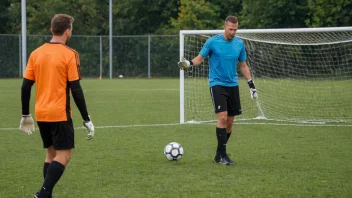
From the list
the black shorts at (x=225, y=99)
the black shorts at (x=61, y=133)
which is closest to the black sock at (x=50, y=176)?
the black shorts at (x=61, y=133)

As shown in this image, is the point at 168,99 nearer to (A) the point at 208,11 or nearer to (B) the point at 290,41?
(B) the point at 290,41

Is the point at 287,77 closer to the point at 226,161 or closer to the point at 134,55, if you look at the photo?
the point at 226,161

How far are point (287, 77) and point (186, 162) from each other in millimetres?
11414

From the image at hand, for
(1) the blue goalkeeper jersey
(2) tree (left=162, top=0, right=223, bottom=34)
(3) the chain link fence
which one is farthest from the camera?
(2) tree (left=162, top=0, right=223, bottom=34)

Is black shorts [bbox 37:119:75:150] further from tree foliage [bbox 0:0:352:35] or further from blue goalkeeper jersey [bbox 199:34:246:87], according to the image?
tree foliage [bbox 0:0:352:35]

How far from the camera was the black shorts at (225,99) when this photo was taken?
8.11m

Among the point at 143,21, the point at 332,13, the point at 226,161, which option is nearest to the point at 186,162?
the point at 226,161

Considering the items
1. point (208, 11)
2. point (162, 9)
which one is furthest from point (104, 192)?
point (162, 9)

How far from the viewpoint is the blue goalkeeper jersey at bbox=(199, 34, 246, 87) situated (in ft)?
27.0

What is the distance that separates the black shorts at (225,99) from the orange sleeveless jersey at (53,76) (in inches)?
120

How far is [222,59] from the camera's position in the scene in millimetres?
8242

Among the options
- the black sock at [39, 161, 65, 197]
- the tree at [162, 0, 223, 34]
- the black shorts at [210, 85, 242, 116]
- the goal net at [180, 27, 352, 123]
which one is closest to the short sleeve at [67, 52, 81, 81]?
the black sock at [39, 161, 65, 197]

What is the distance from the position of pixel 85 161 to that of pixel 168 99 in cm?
1148

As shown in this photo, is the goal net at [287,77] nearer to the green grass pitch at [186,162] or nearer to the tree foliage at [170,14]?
the green grass pitch at [186,162]
